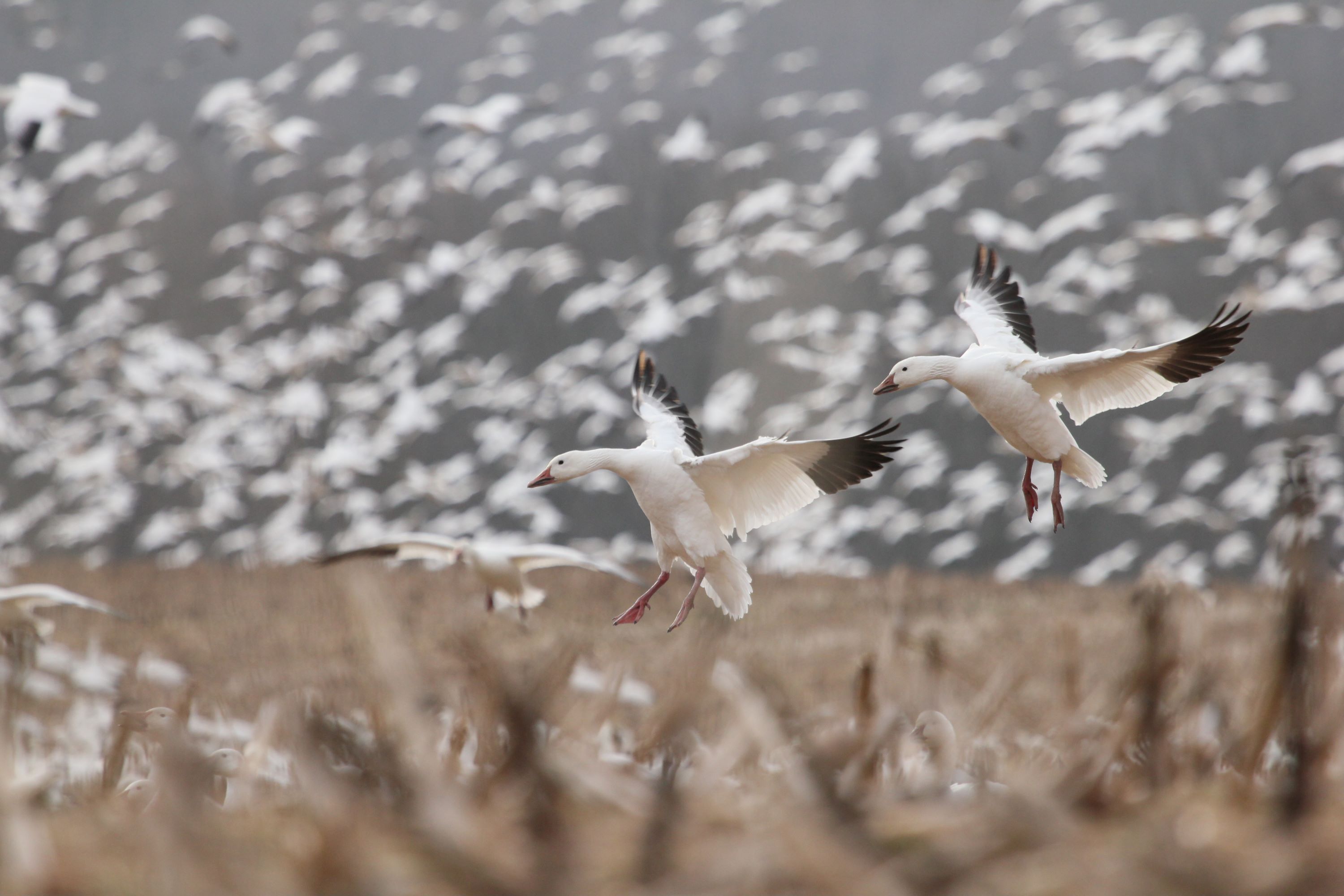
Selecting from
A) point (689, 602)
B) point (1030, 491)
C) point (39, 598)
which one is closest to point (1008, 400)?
point (1030, 491)

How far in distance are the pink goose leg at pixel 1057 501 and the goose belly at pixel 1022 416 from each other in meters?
0.03

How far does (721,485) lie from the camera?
2.22 metres

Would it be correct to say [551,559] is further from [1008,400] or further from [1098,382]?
[1098,382]

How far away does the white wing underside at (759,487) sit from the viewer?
2.14m

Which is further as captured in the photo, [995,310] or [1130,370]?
[995,310]

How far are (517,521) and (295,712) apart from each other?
17.7 m

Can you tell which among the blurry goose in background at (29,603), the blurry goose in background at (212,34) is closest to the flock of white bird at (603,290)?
the blurry goose in background at (212,34)

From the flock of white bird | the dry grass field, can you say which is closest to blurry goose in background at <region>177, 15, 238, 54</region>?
the flock of white bird

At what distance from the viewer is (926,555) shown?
56.1ft

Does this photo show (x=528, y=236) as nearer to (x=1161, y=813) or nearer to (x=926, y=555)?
(x=926, y=555)

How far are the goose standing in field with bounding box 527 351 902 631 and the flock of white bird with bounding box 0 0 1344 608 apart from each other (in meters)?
11.8

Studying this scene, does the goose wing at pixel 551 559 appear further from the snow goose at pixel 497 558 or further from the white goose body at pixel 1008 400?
the white goose body at pixel 1008 400

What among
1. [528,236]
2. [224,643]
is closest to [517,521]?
[528,236]

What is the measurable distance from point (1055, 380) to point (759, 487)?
23.4 inches
